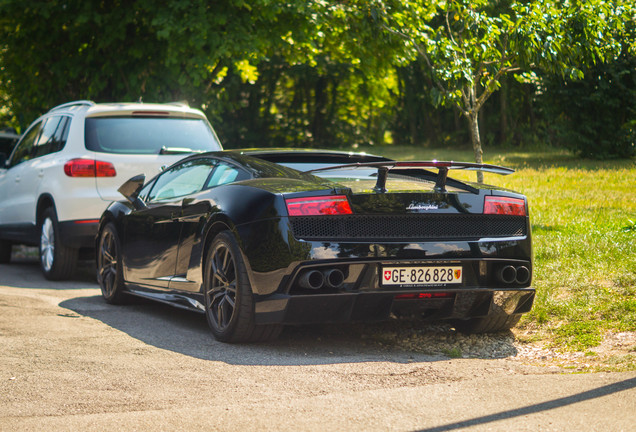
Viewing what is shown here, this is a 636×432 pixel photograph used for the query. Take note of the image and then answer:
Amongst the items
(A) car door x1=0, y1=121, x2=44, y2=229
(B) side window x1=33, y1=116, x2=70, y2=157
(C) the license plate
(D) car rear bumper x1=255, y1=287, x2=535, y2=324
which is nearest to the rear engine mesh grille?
(C) the license plate

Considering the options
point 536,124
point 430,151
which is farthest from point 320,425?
point 430,151

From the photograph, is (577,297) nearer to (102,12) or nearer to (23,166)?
(23,166)

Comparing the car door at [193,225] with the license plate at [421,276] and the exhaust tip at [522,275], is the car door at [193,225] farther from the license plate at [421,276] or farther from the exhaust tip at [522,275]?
the exhaust tip at [522,275]

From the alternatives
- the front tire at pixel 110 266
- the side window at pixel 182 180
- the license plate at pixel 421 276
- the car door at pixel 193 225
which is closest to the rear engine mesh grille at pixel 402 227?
the license plate at pixel 421 276

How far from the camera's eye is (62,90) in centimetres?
1761

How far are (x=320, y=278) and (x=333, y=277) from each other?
8cm

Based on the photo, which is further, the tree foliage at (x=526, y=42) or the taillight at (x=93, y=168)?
the tree foliage at (x=526, y=42)

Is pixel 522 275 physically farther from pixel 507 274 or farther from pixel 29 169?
pixel 29 169

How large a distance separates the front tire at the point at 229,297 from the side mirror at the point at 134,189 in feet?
5.96

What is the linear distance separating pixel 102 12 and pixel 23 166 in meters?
6.43

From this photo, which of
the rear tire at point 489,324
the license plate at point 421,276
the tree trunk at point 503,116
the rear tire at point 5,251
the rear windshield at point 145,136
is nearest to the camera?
the license plate at point 421,276

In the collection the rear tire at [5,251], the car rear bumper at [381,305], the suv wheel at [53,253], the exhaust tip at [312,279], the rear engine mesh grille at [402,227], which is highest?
the rear engine mesh grille at [402,227]

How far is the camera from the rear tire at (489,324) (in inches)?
238

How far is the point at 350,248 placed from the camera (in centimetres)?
524
